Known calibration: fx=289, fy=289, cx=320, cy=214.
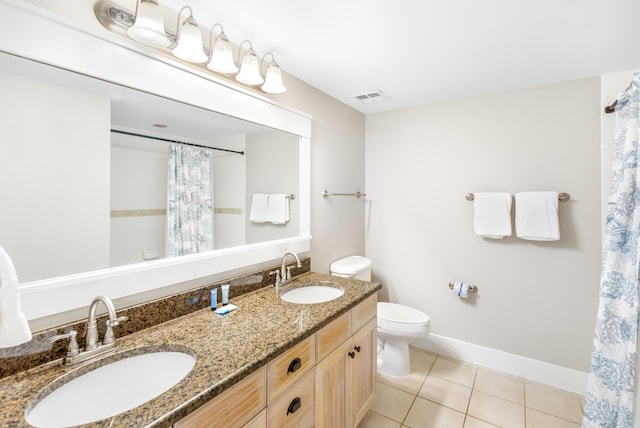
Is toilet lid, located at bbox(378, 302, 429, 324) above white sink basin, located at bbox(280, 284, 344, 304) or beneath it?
beneath

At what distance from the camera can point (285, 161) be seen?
6.53 ft

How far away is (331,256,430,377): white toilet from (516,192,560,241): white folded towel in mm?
982

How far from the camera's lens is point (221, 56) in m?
1.35

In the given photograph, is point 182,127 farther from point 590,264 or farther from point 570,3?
point 590,264

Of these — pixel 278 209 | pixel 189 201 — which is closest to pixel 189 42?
pixel 189 201

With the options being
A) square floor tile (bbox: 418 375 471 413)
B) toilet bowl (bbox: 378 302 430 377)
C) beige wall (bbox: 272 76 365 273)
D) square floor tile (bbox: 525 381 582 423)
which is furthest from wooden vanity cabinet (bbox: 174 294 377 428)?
square floor tile (bbox: 525 381 582 423)

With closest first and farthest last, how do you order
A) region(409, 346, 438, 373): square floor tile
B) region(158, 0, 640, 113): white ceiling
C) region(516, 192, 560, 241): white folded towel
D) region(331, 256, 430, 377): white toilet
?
region(158, 0, 640, 113): white ceiling, region(516, 192, 560, 241): white folded towel, region(331, 256, 430, 377): white toilet, region(409, 346, 438, 373): square floor tile

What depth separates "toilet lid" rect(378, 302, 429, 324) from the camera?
222 cm

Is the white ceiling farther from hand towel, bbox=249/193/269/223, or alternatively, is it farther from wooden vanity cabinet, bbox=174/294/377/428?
wooden vanity cabinet, bbox=174/294/377/428

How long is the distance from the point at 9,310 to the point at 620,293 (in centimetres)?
249

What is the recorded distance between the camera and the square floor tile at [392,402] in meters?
1.88

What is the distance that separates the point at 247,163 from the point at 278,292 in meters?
0.79

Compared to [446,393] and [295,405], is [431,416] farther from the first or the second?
[295,405]

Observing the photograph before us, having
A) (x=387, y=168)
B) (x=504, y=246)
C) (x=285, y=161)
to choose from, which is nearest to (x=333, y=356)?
(x=285, y=161)
